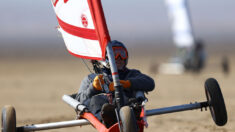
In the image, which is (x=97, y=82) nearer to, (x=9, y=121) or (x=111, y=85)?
(x=111, y=85)

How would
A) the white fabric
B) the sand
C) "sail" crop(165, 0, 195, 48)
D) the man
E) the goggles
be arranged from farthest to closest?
"sail" crop(165, 0, 195, 48) → the sand → the goggles → the white fabric → the man

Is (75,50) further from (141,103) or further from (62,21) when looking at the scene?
(141,103)

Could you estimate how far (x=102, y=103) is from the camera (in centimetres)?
789

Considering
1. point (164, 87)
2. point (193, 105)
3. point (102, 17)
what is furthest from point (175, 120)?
point (164, 87)

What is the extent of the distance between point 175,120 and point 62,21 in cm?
353

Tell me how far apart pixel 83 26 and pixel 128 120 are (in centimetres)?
167

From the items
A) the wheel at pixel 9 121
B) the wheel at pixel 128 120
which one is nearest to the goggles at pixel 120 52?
the wheel at pixel 128 120

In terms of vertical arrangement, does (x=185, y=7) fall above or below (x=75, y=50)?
below

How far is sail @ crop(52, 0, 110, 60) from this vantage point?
7.80m

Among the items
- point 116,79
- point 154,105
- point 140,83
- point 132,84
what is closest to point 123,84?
point 132,84

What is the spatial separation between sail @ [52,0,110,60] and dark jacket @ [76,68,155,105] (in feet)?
1.13

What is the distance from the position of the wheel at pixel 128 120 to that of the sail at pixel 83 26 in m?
1.06

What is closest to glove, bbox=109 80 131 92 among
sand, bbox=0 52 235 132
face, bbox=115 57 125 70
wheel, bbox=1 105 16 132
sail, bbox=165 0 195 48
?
face, bbox=115 57 125 70

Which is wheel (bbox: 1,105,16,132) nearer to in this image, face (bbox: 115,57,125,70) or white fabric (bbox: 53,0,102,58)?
white fabric (bbox: 53,0,102,58)
